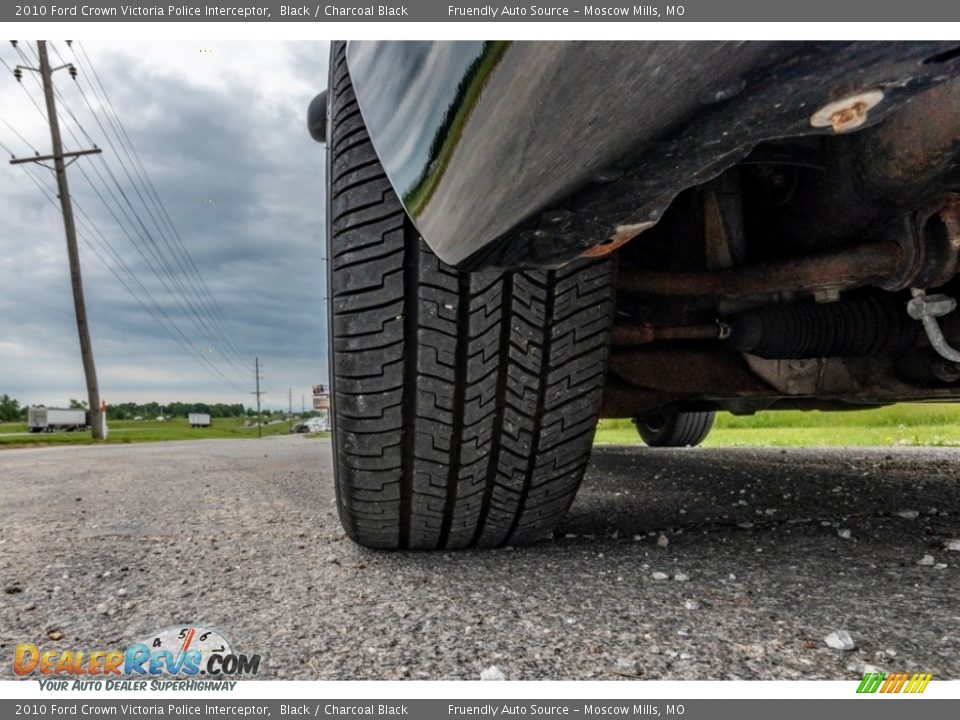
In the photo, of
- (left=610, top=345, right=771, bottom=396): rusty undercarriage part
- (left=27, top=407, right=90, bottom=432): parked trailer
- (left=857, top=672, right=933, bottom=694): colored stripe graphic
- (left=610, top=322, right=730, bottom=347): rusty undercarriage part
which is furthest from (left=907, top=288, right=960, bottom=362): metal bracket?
(left=27, top=407, right=90, bottom=432): parked trailer

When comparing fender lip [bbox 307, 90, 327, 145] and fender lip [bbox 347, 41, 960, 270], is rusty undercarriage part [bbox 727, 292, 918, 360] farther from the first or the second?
fender lip [bbox 307, 90, 327, 145]

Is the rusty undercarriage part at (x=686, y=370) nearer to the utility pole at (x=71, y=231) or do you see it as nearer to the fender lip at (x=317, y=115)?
the fender lip at (x=317, y=115)

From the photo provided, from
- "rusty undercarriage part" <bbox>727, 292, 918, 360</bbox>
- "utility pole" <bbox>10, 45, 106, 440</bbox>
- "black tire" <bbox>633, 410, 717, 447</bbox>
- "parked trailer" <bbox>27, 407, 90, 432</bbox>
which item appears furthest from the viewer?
"parked trailer" <bbox>27, 407, 90, 432</bbox>

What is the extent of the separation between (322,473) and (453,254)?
2690 millimetres

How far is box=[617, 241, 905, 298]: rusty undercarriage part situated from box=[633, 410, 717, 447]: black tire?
3122mm

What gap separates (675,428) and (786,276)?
3403 millimetres

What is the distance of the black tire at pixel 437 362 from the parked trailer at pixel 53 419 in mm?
50438

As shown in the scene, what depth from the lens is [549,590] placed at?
1.06 metres

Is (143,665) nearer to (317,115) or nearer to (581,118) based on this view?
(581,118)

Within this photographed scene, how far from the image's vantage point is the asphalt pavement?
2.60ft

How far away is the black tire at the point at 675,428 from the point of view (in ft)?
14.2

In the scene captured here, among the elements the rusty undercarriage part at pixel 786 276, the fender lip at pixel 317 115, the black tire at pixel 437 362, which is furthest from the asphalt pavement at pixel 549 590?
the fender lip at pixel 317 115

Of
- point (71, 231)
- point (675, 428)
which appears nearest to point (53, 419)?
point (71, 231)
